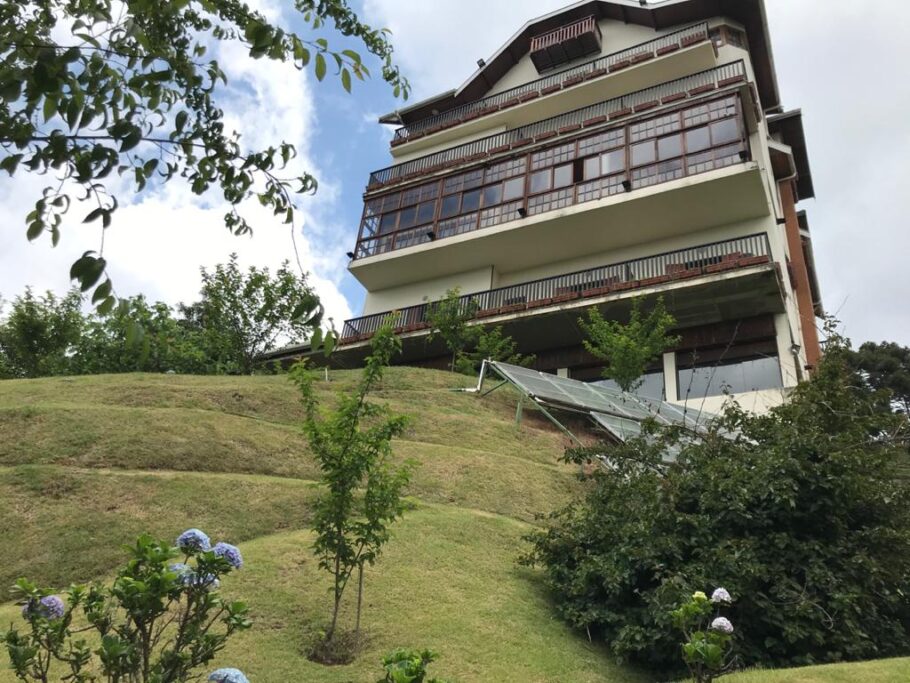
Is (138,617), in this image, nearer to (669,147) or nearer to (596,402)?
(596,402)

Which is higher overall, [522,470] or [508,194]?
[508,194]

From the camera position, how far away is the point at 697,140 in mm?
22703

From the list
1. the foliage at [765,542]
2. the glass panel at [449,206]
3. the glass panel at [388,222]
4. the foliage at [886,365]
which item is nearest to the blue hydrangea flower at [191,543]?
the foliage at [765,542]

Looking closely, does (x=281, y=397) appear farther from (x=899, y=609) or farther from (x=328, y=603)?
(x=899, y=609)

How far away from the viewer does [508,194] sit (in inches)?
1023

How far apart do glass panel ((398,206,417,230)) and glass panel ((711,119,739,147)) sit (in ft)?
38.3

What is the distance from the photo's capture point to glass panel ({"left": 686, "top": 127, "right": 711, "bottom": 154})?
22.5m

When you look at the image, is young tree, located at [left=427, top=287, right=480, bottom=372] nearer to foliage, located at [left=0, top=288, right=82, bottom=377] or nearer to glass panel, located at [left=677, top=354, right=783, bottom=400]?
glass panel, located at [left=677, top=354, right=783, bottom=400]

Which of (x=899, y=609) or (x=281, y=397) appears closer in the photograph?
(x=899, y=609)

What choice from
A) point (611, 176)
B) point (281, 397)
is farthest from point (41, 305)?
point (611, 176)

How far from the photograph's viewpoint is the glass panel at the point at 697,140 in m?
22.5

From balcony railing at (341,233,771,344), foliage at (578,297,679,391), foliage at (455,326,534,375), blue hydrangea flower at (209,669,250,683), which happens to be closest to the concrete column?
balcony railing at (341,233,771,344)

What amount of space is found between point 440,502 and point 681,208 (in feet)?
53.9

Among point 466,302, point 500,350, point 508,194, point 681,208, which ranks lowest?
point 500,350
